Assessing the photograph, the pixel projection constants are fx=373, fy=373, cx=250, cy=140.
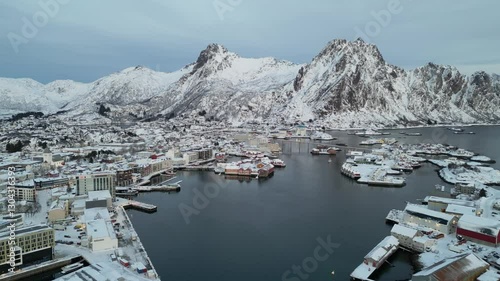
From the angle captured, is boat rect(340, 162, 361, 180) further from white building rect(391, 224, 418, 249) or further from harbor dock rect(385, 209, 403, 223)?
white building rect(391, 224, 418, 249)

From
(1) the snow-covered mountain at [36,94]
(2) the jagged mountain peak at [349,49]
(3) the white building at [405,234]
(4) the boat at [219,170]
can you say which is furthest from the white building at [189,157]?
(1) the snow-covered mountain at [36,94]

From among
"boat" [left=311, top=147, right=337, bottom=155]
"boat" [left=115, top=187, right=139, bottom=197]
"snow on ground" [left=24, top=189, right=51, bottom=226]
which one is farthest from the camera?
"boat" [left=311, top=147, right=337, bottom=155]

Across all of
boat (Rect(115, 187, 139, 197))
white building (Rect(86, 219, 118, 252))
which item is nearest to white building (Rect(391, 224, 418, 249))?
white building (Rect(86, 219, 118, 252))

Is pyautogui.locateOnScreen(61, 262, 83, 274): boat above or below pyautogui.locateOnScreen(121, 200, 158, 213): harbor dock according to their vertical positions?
below

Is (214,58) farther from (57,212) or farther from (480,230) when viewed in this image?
(480,230)

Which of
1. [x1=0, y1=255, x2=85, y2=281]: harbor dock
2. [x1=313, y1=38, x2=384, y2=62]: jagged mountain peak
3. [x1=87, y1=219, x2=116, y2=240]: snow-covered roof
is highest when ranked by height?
[x1=313, y1=38, x2=384, y2=62]: jagged mountain peak

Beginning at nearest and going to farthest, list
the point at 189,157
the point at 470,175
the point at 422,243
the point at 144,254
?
the point at 144,254 < the point at 422,243 < the point at 470,175 < the point at 189,157

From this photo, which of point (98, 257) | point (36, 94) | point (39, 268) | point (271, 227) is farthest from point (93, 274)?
point (36, 94)

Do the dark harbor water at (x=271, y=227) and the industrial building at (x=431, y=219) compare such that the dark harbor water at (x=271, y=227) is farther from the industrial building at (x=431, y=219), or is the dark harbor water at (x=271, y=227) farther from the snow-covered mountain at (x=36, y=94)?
the snow-covered mountain at (x=36, y=94)
